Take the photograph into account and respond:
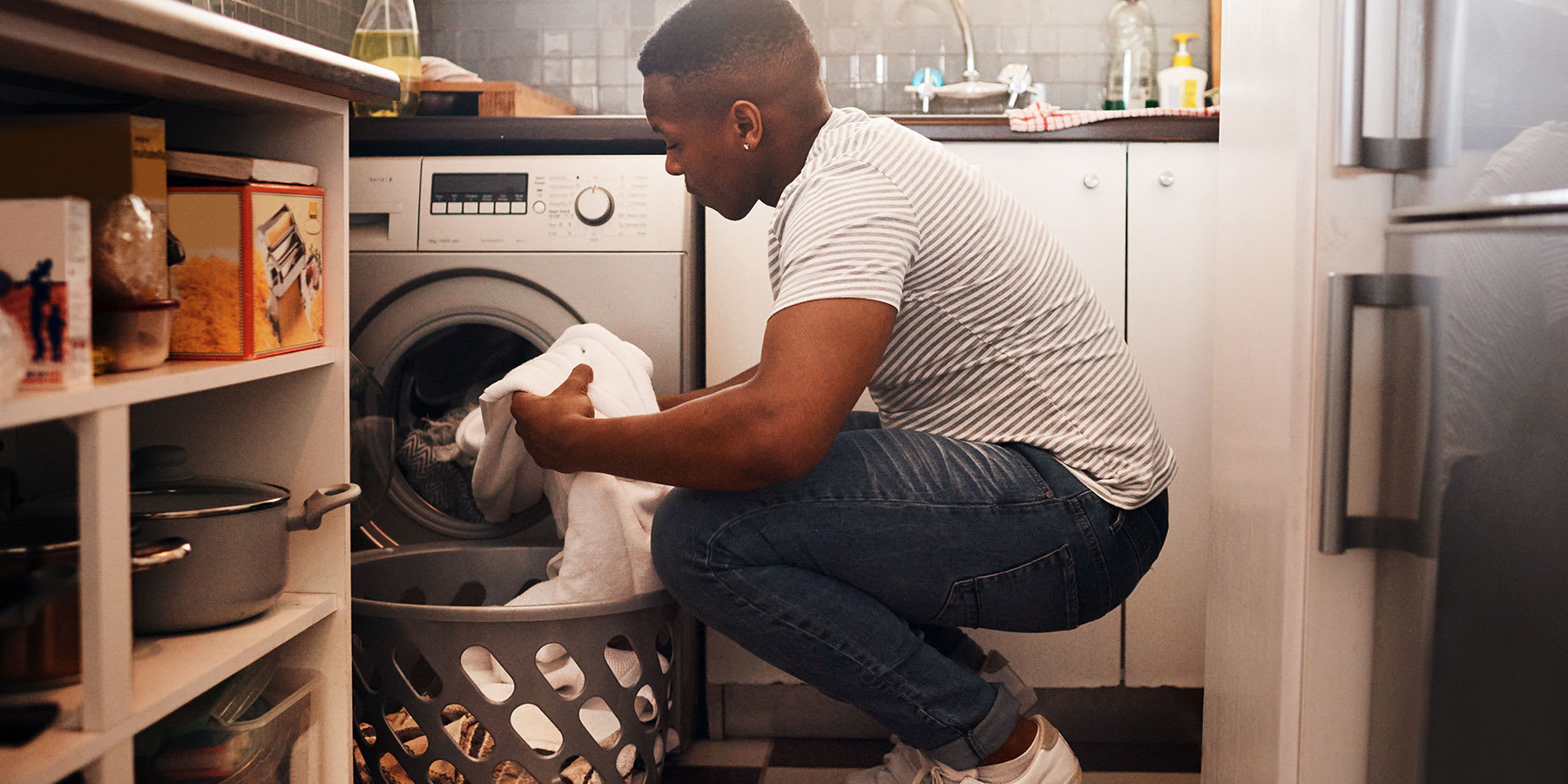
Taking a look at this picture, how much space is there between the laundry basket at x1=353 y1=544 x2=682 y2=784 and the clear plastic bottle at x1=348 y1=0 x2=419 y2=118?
943 mm

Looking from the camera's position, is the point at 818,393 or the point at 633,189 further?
the point at 633,189

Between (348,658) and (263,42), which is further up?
(263,42)

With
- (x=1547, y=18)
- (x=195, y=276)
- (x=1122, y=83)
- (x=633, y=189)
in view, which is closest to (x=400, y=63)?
(x=633, y=189)

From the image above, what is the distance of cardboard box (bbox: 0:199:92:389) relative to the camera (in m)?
0.77

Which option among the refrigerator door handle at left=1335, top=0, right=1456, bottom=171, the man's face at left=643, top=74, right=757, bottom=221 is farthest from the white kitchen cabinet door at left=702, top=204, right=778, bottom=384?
the refrigerator door handle at left=1335, top=0, right=1456, bottom=171

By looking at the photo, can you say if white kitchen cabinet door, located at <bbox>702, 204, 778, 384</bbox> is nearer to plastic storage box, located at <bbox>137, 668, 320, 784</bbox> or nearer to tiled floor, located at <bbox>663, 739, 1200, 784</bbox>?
tiled floor, located at <bbox>663, 739, 1200, 784</bbox>

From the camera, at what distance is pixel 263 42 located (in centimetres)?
94

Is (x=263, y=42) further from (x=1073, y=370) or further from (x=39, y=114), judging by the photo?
(x=1073, y=370)

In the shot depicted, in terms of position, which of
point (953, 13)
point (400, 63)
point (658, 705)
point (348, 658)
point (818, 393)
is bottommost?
point (658, 705)

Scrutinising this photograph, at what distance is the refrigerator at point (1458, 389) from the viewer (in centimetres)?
89

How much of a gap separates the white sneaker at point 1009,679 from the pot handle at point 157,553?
963mm

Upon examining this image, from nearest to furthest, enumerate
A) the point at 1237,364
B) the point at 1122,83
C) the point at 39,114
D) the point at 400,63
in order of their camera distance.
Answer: the point at 39,114 → the point at 1237,364 → the point at 400,63 → the point at 1122,83

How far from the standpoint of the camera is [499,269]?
1.72 m

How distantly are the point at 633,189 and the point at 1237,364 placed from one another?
34.0 inches
